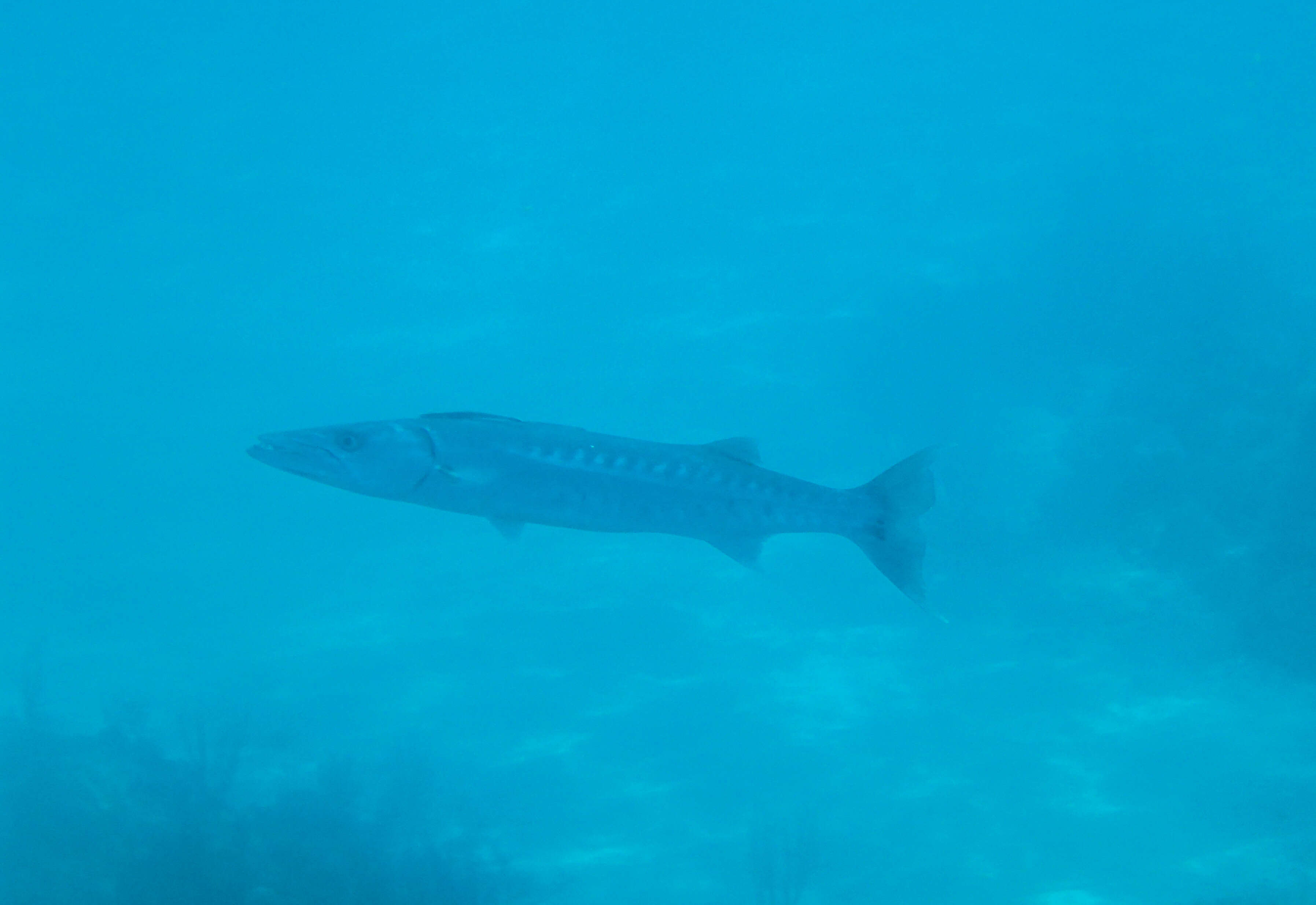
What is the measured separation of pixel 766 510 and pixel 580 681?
10156 mm

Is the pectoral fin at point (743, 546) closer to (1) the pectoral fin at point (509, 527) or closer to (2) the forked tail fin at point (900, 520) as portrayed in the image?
(2) the forked tail fin at point (900, 520)

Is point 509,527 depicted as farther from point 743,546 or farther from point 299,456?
point 743,546

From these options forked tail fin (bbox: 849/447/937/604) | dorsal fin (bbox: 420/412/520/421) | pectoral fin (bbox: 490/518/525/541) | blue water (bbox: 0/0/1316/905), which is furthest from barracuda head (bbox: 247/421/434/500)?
blue water (bbox: 0/0/1316/905)

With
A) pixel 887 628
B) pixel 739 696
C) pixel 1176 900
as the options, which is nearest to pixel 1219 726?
pixel 1176 900

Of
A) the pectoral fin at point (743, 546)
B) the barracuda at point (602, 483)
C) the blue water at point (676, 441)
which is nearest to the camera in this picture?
the barracuda at point (602, 483)

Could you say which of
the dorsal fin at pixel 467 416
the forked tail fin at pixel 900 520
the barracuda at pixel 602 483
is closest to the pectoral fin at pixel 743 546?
the barracuda at pixel 602 483

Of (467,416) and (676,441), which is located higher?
(676,441)

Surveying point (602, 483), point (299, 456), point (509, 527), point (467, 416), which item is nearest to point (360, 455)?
point (299, 456)

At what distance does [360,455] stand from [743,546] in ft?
6.21

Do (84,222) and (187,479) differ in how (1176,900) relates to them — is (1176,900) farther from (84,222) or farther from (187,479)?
(84,222)

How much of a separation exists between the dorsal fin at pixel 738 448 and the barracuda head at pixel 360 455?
4.68ft

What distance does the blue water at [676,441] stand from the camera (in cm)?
1120

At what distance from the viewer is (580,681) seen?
→ 14.4 m

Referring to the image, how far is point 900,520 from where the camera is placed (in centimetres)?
500
